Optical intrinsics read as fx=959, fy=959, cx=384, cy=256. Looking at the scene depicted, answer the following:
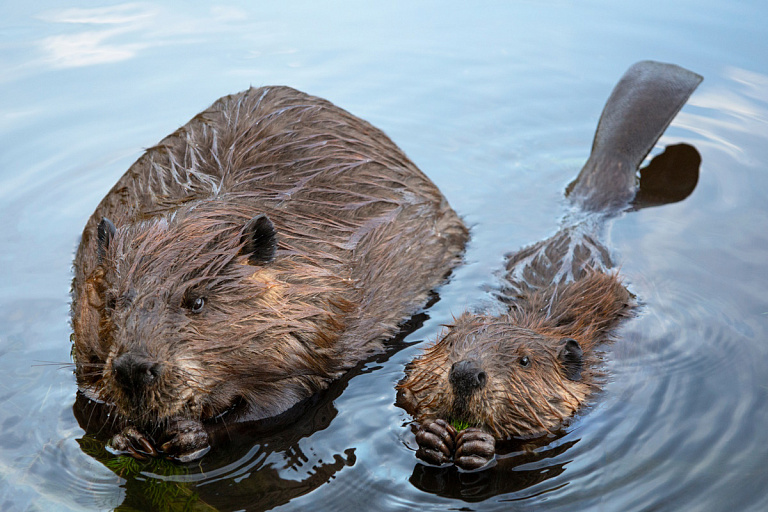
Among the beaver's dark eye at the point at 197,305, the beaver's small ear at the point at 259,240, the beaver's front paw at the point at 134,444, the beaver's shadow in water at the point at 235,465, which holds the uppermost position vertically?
the beaver's small ear at the point at 259,240

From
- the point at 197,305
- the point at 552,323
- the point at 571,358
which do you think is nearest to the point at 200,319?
the point at 197,305

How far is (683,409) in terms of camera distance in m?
3.88

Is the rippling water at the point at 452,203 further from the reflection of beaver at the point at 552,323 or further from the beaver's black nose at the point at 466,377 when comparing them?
the beaver's black nose at the point at 466,377

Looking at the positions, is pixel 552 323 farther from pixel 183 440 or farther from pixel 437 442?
pixel 183 440

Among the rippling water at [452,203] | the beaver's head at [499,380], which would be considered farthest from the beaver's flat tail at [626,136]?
the beaver's head at [499,380]

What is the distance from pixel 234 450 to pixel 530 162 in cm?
309

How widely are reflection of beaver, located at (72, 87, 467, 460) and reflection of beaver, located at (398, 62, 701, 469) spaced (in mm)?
426

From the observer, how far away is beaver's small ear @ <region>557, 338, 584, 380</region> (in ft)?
12.6

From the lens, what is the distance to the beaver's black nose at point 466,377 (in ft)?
11.7

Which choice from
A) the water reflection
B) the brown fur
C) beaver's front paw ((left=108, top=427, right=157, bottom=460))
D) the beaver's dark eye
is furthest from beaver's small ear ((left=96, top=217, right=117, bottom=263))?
the water reflection

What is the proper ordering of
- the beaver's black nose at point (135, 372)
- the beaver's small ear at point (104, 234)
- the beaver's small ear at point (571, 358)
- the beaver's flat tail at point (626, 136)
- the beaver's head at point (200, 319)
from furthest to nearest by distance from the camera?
the beaver's flat tail at point (626, 136) → the beaver's small ear at point (571, 358) → the beaver's small ear at point (104, 234) → the beaver's head at point (200, 319) → the beaver's black nose at point (135, 372)

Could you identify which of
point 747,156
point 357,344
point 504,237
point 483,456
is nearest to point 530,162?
point 504,237

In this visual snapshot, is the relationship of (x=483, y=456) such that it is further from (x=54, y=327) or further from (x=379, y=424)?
(x=54, y=327)

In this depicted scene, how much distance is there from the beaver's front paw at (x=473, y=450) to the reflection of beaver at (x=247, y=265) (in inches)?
27.4
